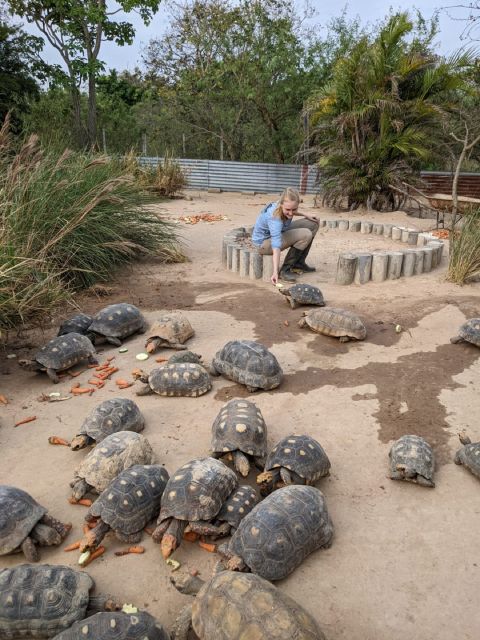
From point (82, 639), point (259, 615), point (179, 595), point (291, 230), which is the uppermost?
point (291, 230)

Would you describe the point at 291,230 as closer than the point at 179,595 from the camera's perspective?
No

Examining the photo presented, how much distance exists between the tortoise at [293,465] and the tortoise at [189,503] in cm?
32

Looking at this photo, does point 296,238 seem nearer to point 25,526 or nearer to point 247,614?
point 25,526

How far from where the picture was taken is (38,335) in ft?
17.2

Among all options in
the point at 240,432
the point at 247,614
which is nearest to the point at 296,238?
the point at 240,432

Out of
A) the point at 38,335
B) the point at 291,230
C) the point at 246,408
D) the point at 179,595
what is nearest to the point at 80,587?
the point at 179,595

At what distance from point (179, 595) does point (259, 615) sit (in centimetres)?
59

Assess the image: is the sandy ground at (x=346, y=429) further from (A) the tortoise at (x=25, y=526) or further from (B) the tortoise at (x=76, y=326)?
(B) the tortoise at (x=76, y=326)

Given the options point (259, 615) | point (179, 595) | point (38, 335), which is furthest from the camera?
point (38, 335)

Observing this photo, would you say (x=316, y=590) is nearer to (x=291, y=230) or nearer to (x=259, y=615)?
(x=259, y=615)

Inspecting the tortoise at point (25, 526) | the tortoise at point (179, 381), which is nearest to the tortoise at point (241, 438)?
the tortoise at point (179, 381)

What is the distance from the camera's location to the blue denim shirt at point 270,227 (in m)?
6.45

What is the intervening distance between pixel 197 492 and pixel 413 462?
131 cm

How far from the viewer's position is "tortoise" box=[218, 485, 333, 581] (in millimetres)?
2348
